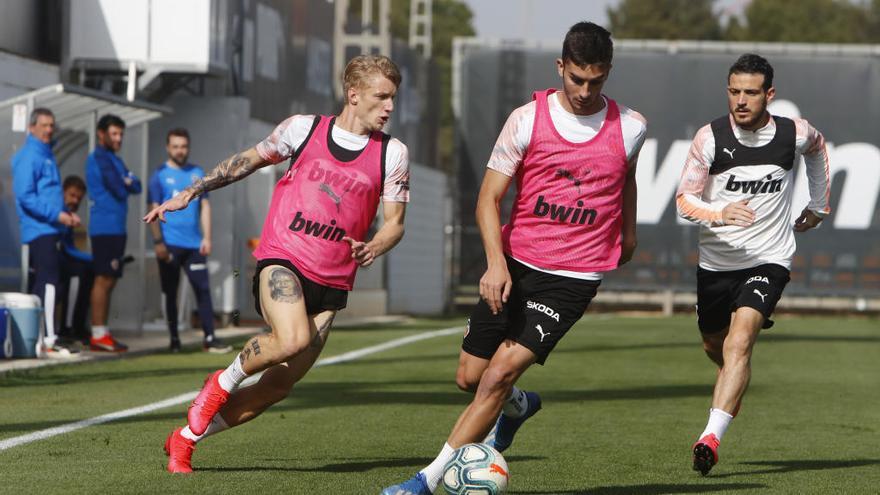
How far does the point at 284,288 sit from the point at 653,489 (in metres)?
1.95

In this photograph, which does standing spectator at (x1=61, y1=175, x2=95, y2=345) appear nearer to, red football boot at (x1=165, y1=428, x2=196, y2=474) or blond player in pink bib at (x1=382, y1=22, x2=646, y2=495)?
red football boot at (x1=165, y1=428, x2=196, y2=474)

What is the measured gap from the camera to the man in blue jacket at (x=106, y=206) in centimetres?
1595

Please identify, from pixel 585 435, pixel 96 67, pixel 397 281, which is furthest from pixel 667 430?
pixel 397 281

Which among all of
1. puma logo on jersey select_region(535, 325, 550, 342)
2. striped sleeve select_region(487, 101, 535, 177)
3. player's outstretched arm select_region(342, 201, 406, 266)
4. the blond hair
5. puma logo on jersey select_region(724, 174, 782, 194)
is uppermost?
the blond hair

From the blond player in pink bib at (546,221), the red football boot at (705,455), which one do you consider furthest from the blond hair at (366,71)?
the red football boot at (705,455)

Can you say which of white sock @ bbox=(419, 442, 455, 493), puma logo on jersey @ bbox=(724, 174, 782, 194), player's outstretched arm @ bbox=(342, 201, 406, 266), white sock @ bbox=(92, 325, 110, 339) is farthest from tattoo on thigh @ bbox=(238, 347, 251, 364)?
white sock @ bbox=(92, 325, 110, 339)

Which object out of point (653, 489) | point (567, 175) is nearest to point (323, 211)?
point (567, 175)

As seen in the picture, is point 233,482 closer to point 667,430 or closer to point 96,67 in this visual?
point 667,430

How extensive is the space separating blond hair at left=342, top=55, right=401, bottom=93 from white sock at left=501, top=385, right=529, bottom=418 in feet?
5.36

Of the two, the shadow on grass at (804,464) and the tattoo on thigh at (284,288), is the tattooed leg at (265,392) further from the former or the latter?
the shadow on grass at (804,464)

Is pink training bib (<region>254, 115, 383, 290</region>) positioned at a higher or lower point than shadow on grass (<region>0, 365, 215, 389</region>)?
higher

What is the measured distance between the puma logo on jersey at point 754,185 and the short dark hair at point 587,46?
2.10 meters

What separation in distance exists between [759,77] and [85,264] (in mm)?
9622

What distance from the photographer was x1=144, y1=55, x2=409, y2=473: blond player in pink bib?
7.58 meters
